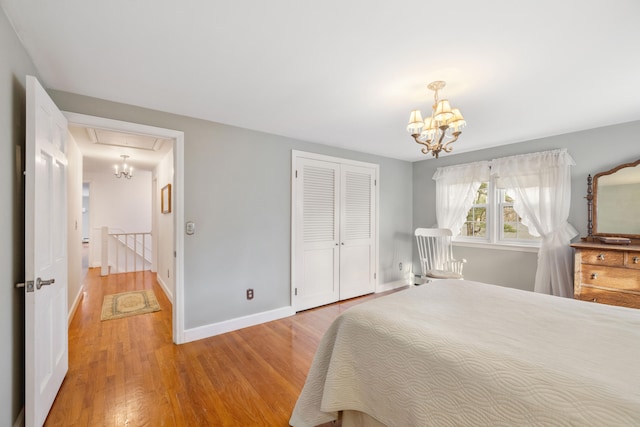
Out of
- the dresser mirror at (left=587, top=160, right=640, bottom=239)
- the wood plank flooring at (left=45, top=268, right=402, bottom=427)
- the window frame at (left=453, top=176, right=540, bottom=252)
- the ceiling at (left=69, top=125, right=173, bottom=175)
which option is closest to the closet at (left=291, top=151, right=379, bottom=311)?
the wood plank flooring at (left=45, top=268, right=402, bottom=427)

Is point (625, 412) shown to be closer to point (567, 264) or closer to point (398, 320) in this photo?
point (398, 320)

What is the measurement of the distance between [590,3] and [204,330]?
11.9 feet

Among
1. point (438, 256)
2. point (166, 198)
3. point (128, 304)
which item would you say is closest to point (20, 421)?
point (128, 304)

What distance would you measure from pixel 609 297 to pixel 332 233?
2.94m

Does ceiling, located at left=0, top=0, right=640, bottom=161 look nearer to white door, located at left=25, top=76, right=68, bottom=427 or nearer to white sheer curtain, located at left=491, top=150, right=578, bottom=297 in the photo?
white door, located at left=25, top=76, right=68, bottom=427

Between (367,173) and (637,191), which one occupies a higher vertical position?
(367,173)

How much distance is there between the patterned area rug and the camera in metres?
3.43

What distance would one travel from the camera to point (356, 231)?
4168 millimetres

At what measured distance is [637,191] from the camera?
2803 mm

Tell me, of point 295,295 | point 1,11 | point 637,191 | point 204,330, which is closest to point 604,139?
point 637,191

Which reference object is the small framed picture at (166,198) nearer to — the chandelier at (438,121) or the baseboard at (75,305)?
the baseboard at (75,305)

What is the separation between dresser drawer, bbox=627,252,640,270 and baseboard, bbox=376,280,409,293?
278 centimetres

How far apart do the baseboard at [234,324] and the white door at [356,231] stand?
1.06 meters

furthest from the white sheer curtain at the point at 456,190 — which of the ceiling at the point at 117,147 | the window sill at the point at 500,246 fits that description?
the ceiling at the point at 117,147
